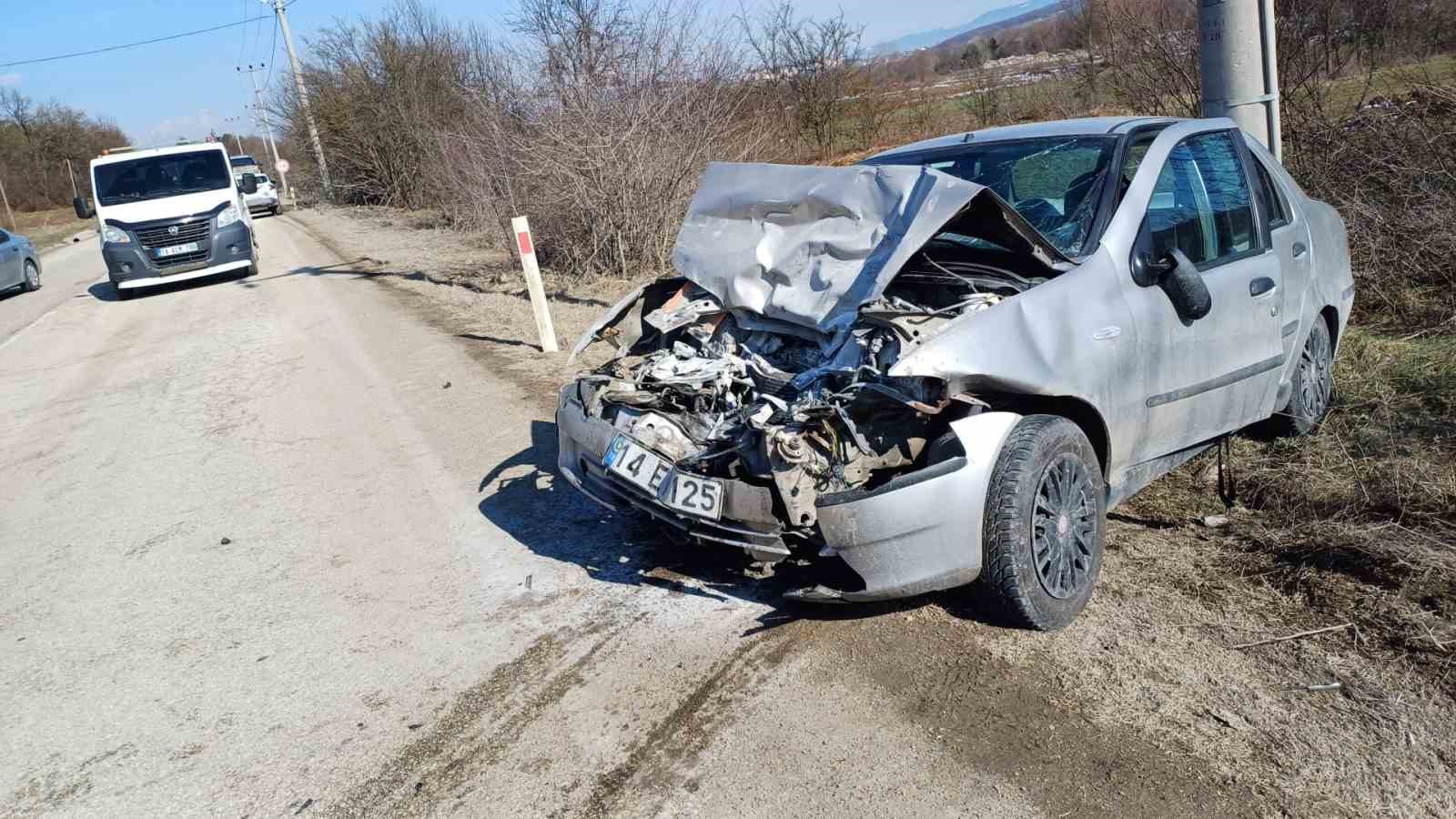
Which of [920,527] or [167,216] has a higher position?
[167,216]

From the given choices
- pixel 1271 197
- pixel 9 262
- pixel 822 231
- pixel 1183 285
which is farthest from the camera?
pixel 9 262

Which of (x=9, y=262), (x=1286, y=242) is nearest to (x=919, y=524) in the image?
(x=1286, y=242)

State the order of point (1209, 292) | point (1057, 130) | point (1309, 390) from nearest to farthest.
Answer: point (1209, 292) → point (1057, 130) → point (1309, 390)

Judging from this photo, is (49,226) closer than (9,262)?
No

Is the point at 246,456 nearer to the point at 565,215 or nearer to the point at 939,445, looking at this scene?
the point at 939,445

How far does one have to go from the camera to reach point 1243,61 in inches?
277

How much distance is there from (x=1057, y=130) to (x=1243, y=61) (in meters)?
3.03

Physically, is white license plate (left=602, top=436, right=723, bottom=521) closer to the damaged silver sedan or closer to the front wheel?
the damaged silver sedan

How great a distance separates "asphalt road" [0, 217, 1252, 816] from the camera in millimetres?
3154

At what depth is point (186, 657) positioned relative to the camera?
4.30m

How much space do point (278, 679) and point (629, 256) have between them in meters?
9.90

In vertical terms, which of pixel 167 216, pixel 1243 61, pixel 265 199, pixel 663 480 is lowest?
pixel 663 480

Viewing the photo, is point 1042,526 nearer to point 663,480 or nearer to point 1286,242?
point 663,480

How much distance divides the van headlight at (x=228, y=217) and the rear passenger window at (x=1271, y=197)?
52.7ft
